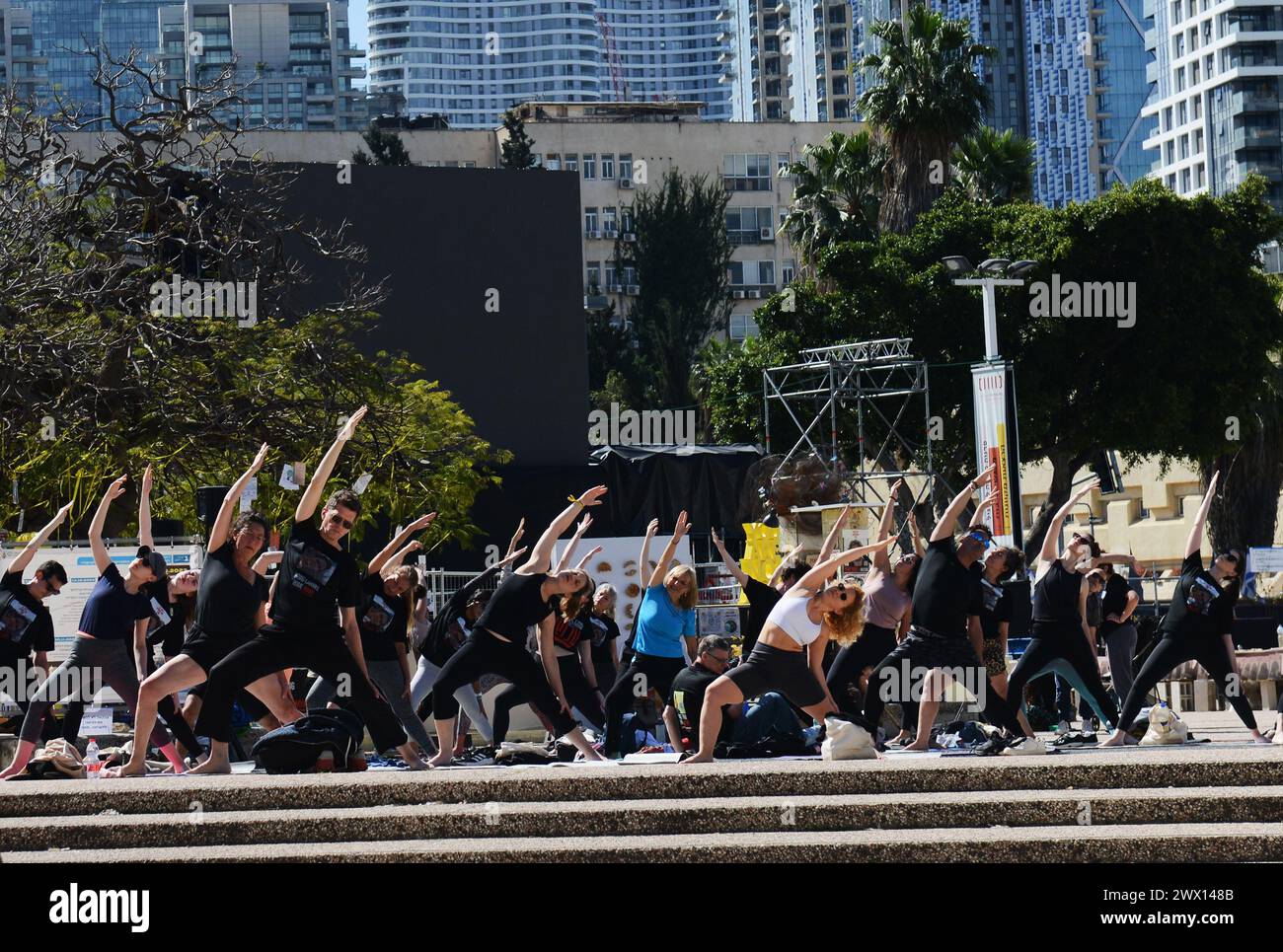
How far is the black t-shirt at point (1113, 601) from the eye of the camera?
14.8 m

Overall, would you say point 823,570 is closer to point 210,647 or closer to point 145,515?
point 210,647

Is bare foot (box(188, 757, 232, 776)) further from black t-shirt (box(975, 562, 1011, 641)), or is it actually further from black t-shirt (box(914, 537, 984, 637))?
black t-shirt (box(975, 562, 1011, 641))

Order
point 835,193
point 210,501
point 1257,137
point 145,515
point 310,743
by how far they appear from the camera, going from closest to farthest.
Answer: point 310,743 < point 145,515 < point 210,501 < point 835,193 < point 1257,137

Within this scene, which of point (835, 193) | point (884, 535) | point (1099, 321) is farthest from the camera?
point (835, 193)

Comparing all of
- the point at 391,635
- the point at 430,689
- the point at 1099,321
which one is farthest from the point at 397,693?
the point at 1099,321

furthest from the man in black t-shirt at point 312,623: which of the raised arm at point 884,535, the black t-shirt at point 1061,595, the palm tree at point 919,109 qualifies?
the palm tree at point 919,109

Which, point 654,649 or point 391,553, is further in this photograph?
point 654,649

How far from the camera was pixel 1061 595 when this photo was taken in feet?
42.3

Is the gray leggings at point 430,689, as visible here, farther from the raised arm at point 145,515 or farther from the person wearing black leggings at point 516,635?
the raised arm at point 145,515

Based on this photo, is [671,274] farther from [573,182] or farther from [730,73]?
[730,73]

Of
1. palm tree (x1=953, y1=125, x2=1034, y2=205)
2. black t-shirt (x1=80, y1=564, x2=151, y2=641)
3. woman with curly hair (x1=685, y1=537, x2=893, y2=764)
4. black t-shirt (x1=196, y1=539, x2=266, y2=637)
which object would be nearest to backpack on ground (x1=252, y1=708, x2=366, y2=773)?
black t-shirt (x1=196, y1=539, x2=266, y2=637)

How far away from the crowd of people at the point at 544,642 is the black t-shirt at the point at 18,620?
0.01 meters

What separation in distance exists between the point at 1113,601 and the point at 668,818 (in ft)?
19.5
